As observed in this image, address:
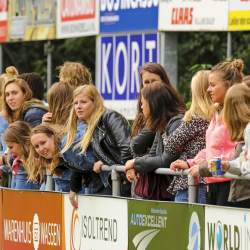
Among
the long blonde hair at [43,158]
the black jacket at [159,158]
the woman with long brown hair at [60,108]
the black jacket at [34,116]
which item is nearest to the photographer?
the black jacket at [159,158]

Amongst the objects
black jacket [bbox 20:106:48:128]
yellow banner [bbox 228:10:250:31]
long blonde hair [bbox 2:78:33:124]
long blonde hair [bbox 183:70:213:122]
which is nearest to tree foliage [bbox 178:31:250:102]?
yellow banner [bbox 228:10:250:31]

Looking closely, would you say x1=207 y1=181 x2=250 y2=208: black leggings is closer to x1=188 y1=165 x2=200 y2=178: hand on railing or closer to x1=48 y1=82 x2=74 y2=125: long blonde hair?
x1=188 y1=165 x2=200 y2=178: hand on railing

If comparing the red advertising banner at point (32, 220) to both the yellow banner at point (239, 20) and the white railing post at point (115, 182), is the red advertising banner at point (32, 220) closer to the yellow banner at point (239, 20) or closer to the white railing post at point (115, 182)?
the white railing post at point (115, 182)

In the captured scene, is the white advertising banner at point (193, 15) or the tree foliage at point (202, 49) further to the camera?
the tree foliage at point (202, 49)

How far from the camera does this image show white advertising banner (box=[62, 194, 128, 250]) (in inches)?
211

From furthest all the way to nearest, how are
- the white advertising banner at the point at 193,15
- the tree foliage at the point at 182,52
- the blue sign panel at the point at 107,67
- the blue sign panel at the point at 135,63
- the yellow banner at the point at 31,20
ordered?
the tree foliage at the point at 182,52
the yellow banner at the point at 31,20
the blue sign panel at the point at 107,67
the blue sign panel at the point at 135,63
the white advertising banner at the point at 193,15

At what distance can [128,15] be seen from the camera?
10500mm

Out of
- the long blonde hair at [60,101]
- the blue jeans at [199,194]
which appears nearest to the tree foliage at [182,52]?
the long blonde hair at [60,101]

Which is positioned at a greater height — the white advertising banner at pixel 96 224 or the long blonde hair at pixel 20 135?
the long blonde hair at pixel 20 135

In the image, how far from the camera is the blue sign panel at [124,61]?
10.3 m

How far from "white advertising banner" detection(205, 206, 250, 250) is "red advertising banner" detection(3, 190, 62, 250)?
6.75 ft

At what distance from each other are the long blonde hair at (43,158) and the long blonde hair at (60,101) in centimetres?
16

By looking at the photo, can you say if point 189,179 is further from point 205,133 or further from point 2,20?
point 2,20

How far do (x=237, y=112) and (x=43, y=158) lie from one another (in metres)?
2.51
